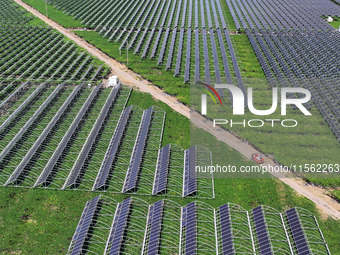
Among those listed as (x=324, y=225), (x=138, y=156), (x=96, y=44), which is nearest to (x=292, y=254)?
(x=324, y=225)

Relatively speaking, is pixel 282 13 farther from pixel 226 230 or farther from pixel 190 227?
pixel 190 227

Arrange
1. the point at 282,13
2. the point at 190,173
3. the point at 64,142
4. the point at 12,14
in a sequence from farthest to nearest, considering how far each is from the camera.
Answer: the point at 282,13 → the point at 12,14 → the point at 64,142 → the point at 190,173

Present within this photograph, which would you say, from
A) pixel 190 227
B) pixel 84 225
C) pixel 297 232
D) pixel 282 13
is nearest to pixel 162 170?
pixel 190 227

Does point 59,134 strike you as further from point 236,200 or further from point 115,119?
point 236,200

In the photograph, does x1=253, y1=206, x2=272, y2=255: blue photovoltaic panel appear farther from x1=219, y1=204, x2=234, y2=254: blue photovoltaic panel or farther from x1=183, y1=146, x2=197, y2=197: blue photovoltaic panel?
x1=183, y1=146, x2=197, y2=197: blue photovoltaic panel

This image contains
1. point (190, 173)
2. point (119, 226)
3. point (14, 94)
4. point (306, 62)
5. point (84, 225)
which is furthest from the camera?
point (306, 62)

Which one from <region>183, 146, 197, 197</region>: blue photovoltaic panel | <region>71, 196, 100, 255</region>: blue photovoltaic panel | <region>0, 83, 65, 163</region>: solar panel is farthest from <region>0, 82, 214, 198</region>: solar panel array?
<region>71, 196, 100, 255</region>: blue photovoltaic panel

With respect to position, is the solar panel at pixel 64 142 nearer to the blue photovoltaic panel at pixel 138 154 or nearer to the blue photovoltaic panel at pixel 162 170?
the blue photovoltaic panel at pixel 138 154
